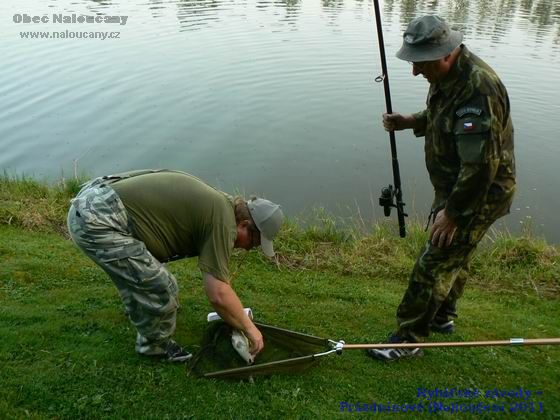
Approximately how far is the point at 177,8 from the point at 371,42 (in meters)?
9.54

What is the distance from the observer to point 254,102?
509 inches

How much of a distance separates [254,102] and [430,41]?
A: 392 inches

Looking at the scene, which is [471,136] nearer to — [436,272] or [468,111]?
[468,111]

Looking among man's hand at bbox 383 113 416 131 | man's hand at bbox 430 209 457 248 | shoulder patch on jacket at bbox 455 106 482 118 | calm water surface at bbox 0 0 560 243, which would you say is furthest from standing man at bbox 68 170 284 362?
calm water surface at bbox 0 0 560 243

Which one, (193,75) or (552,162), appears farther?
(193,75)

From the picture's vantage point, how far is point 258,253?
19.5 feet

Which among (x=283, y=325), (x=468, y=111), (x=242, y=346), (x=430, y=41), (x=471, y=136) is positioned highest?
(x=430, y=41)

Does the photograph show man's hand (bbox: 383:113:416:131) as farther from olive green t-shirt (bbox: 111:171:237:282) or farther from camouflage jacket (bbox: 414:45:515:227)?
olive green t-shirt (bbox: 111:171:237:282)

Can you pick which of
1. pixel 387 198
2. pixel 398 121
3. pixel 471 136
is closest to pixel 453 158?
pixel 471 136

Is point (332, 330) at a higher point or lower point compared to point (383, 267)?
higher

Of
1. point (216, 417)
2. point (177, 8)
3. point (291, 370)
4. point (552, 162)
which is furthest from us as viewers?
point (177, 8)

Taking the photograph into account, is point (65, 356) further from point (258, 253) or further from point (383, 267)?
point (383, 267)

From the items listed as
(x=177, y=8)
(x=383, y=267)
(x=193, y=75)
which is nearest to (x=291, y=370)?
(x=383, y=267)

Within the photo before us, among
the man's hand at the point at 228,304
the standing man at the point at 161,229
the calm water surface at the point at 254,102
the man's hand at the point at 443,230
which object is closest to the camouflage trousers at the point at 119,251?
the standing man at the point at 161,229
